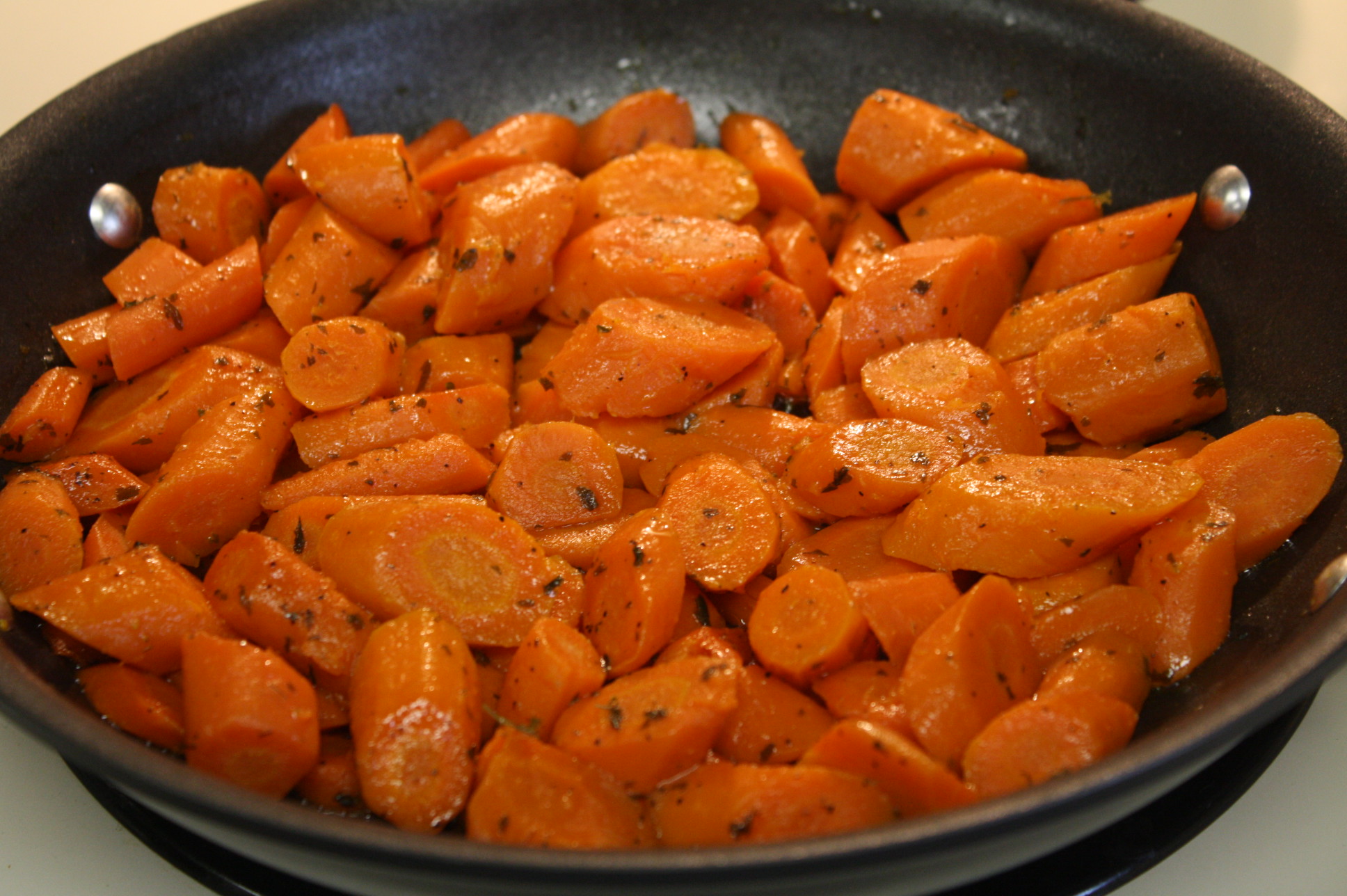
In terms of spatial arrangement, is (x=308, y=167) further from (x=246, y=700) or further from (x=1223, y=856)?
(x=1223, y=856)

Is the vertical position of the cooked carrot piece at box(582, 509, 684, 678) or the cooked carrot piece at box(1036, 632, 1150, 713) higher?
the cooked carrot piece at box(582, 509, 684, 678)

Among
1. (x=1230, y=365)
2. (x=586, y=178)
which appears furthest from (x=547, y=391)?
(x=1230, y=365)

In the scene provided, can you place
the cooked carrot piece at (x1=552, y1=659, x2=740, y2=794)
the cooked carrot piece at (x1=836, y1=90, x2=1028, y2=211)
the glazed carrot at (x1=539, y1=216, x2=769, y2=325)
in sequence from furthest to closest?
the cooked carrot piece at (x1=836, y1=90, x2=1028, y2=211)
the glazed carrot at (x1=539, y1=216, x2=769, y2=325)
the cooked carrot piece at (x1=552, y1=659, x2=740, y2=794)

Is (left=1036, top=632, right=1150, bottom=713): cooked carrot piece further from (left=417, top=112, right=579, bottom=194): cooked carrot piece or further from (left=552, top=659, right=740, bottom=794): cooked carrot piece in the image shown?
(left=417, top=112, right=579, bottom=194): cooked carrot piece

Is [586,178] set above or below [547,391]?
above

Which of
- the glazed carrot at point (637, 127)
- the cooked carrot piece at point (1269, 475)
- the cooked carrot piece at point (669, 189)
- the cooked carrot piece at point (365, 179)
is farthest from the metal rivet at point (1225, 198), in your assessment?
the cooked carrot piece at point (365, 179)

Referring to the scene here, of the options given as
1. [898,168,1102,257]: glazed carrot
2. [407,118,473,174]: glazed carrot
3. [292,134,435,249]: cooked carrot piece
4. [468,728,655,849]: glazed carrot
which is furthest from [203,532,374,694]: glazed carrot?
[898,168,1102,257]: glazed carrot
